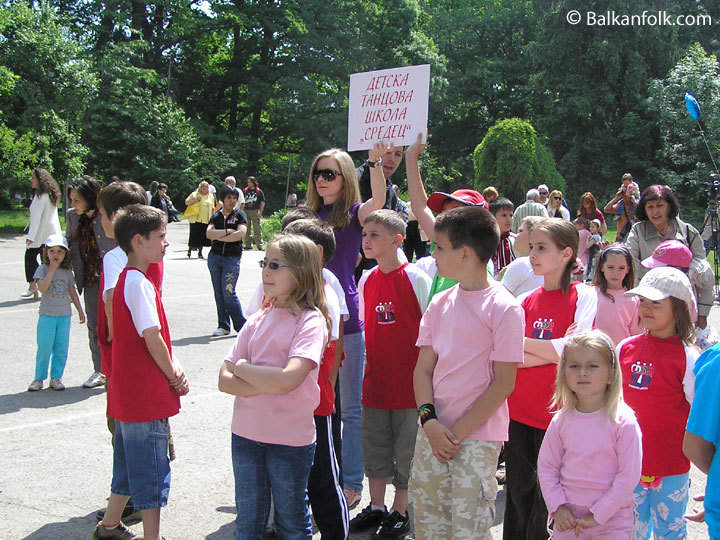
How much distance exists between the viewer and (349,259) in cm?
457

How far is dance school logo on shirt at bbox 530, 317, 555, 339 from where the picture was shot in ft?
12.6

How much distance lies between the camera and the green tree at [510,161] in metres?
28.3

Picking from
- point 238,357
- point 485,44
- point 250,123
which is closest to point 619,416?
point 238,357

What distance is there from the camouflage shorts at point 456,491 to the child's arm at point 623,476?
458 millimetres

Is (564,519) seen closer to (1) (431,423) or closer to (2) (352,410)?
(1) (431,423)

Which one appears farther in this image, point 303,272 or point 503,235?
point 503,235

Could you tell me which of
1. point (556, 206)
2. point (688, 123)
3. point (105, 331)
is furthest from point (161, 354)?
Result: point (688, 123)

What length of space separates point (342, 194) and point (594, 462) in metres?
2.28

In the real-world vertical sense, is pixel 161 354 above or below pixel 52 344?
above

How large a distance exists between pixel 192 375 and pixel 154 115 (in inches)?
1217

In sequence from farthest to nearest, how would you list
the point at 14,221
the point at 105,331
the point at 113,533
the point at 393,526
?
the point at 14,221, the point at 105,331, the point at 393,526, the point at 113,533

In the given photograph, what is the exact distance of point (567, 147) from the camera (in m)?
41.9

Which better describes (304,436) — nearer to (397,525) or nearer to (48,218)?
(397,525)

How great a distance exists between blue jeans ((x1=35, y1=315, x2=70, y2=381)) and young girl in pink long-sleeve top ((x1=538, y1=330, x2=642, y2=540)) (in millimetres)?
5472
